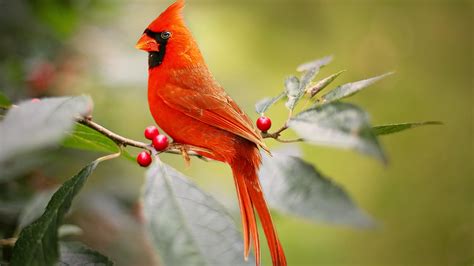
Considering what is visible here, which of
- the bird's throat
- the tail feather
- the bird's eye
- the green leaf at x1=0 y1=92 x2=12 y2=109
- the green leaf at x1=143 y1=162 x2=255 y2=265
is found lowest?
the tail feather

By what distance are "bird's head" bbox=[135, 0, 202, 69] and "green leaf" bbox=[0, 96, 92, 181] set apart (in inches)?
12.0

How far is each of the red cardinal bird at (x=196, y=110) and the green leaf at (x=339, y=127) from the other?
15 cm

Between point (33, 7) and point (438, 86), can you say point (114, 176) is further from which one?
point (438, 86)

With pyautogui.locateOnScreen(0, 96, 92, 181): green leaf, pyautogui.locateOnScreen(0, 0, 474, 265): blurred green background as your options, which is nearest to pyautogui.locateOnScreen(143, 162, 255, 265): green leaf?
pyautogui.locateOnScreen(0, 96, 92, 181): green leaf

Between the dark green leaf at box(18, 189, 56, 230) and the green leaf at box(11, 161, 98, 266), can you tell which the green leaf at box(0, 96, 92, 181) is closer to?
the green leaf at box(11, 161, 98, 266)

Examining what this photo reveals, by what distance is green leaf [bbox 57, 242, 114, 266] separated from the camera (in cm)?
89

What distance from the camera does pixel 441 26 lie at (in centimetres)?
449

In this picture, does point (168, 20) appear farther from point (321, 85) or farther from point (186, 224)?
point (186, 224)

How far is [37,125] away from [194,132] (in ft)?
1.23

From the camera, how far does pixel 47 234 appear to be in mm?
755

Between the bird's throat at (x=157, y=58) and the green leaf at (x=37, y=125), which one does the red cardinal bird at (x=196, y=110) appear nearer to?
the bird's throat at (x=157, y=58)

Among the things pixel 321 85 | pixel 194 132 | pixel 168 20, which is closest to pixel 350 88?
pixel 321 85

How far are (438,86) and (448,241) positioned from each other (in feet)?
4.33

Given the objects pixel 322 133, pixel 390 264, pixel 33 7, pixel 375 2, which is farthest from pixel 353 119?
pixel 375 2
